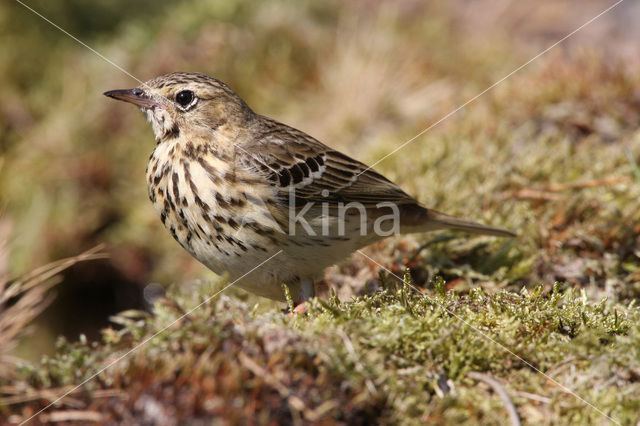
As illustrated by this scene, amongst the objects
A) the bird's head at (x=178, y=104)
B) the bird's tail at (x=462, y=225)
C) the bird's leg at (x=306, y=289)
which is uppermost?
the bird's head at (x=178, y=104)

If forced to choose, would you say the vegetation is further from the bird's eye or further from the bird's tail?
the bird's eye

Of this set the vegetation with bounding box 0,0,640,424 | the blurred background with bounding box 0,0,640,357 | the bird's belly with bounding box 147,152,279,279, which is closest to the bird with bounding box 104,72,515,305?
the bird's belly with bounding box 147,152,279,279

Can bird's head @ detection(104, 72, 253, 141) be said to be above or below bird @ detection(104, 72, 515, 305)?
above

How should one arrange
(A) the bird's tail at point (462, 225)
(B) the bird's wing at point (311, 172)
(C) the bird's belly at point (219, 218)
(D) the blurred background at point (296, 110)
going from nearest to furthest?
(C) the bird's belly at point (219, 218) → (B) the bird's wing at point (311, 172) → (A) the bird's tail at point (462, 225) → (D) the blurred background at point (296, 110)

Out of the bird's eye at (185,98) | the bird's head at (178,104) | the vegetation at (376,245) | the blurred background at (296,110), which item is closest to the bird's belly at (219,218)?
the vegetation at (376,245)

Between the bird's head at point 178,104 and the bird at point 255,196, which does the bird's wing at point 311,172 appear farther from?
the bird's head at point 178,104
